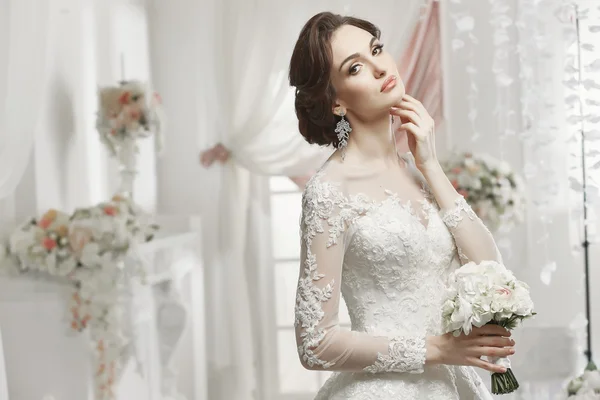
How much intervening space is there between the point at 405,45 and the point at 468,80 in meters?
0.43

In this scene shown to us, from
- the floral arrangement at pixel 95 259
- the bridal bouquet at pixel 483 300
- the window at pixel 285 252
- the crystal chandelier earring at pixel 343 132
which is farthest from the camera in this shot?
the window at pixel 285 252

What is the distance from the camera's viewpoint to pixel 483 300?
2086 mm

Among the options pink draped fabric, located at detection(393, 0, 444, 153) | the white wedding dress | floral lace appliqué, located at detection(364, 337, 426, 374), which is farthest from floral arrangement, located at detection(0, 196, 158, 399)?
floral lace appliqué, located at detection(364, 337, 426, 374)

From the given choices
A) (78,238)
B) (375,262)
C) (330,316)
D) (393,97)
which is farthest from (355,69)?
(78,238)

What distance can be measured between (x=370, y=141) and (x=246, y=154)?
2202mm

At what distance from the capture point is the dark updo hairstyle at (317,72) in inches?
94.4

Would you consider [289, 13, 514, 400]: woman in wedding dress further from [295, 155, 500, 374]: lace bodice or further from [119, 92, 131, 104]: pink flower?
[119, 92, 131, 104]: pink flower

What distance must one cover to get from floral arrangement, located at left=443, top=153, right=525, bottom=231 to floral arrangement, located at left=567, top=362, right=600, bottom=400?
34.6 inches

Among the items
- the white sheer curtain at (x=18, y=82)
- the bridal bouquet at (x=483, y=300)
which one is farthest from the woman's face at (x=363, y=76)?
the white sheer curtain at (x=18, y=82)

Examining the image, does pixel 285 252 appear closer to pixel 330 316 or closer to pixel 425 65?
pixel 425 65

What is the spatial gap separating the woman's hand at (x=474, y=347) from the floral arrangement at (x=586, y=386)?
6.86ft

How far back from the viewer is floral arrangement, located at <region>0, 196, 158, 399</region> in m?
3.92

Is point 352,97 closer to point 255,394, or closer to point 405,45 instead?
point 405,45

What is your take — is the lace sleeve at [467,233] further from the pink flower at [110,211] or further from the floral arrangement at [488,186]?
the pink flower at [110,211]
